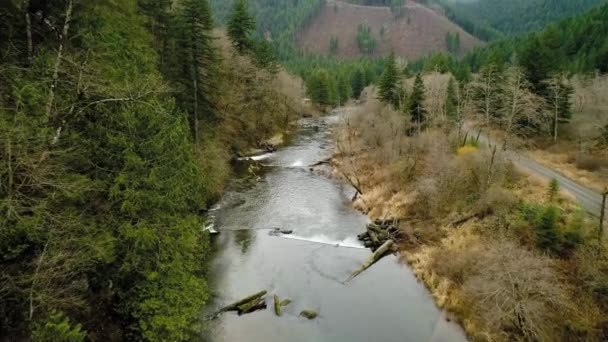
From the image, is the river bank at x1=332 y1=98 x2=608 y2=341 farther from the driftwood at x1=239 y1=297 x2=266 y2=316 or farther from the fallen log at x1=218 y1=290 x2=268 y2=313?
the fallen log at x1=218 y1=290 x2=268 y2=313

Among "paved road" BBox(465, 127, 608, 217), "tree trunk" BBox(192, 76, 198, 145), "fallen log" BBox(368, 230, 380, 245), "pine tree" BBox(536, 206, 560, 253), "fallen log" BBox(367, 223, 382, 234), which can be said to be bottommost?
"fallen log" BBox(368, 230, 380, 245)

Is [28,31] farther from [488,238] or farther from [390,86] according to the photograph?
[390,86]

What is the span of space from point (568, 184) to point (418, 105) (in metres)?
19.2

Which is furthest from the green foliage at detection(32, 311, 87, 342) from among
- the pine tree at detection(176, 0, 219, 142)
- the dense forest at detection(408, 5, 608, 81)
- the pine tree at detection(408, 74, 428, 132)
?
the dense forest at detection(408, 5, 608, 81)

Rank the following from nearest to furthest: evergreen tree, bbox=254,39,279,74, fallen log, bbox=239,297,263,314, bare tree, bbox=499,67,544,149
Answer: fallen log, bbox=239,297,263,314 < bare tree, bbox=499,67,544,149 < evergreen tree, bbox=254,39,279,74

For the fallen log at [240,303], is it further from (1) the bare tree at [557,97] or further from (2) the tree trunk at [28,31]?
(1) the bare tree at [557,97]

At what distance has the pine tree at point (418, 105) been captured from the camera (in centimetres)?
4325

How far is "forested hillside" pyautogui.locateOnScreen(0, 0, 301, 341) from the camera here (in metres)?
10.1

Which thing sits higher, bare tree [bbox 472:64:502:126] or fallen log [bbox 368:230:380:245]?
bare tree [bbox 472:64:502:126]

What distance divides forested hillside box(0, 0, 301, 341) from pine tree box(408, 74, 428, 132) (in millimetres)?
32662

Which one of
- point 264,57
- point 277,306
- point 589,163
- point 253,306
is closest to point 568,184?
point 589,163

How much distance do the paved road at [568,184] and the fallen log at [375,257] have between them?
42.6ft

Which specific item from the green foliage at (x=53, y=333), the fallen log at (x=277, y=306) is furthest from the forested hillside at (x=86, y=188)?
the fallen log at (x=277, y=306)

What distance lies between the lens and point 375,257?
86.5ft
